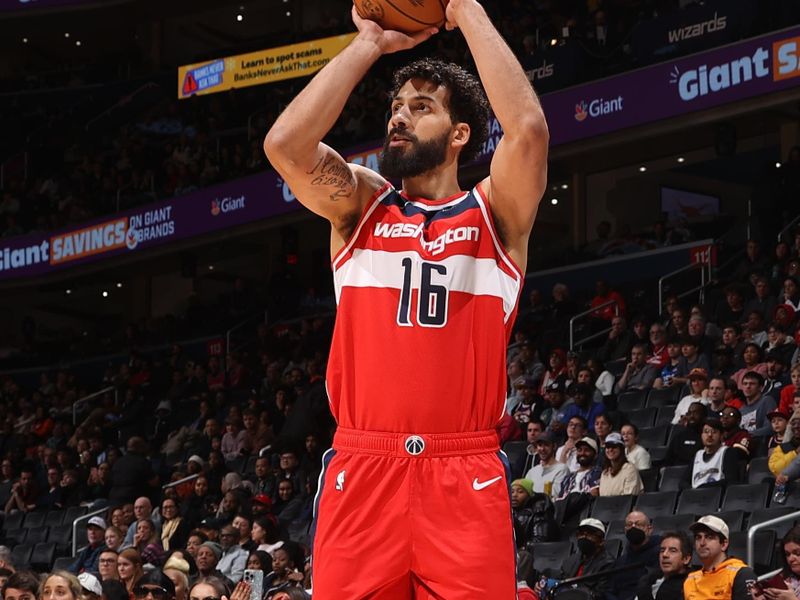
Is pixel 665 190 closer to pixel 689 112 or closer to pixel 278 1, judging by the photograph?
pixel 689 112

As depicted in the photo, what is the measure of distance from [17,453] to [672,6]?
423 inches

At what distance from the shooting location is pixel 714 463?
10.7 meters

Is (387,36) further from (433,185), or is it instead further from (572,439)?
(572,439)

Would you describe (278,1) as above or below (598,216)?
above

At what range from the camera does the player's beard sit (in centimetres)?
380

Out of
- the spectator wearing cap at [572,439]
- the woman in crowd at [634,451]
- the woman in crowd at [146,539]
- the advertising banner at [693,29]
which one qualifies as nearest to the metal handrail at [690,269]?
the advertising banner at [693,29]

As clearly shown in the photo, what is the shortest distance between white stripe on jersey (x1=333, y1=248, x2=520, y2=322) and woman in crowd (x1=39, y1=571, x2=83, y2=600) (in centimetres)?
416

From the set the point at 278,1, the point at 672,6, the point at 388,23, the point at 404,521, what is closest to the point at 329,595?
the point at 404,521

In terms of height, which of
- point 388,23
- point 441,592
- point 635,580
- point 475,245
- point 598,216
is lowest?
point 635,580

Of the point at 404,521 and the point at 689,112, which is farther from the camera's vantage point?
the point at 689,112

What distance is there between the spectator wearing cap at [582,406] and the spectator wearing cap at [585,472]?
A: 1.13 meters

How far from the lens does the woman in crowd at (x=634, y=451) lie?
37.1ft

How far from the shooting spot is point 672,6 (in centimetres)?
1825

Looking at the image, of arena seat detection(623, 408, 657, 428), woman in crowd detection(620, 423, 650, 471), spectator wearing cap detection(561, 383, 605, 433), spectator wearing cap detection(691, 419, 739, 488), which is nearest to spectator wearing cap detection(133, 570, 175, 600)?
woman in crowd detection(620, 423, 650, 471)
